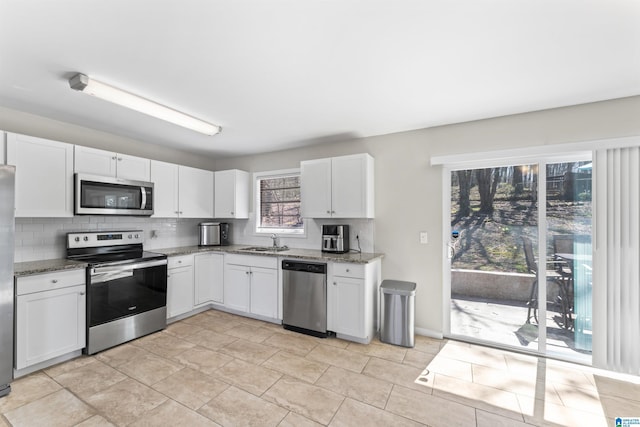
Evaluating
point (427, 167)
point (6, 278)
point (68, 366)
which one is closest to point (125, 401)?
point (68, 366)

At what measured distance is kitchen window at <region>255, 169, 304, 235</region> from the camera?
419cm

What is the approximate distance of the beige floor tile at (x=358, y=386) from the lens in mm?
2070

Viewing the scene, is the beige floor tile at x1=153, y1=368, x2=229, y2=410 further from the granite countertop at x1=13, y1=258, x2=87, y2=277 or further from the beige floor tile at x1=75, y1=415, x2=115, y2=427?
the granite countertop at x1=13, y1=258, x2=87, y2=277

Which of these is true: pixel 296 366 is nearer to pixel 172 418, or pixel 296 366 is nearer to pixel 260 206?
pixel 172 418

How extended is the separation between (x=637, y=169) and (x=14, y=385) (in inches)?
218

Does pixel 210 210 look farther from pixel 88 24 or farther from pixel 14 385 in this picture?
pixel 88 24

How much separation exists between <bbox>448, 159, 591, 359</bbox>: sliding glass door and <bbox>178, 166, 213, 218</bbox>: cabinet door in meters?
3.58

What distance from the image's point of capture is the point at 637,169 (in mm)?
2336

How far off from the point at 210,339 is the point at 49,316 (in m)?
1.44

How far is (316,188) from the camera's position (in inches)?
140

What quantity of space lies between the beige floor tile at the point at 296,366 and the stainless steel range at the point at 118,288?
1613 mm

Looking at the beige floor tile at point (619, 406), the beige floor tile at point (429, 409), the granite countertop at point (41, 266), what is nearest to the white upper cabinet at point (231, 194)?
the granite countertop at point (41, 266)

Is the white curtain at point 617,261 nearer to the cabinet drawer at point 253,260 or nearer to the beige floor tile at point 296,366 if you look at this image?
the beige floor tile at point 296,366

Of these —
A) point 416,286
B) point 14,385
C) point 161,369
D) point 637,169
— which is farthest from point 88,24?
point 637,169
